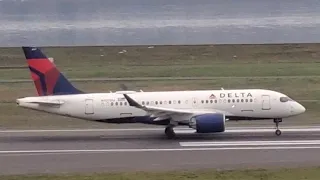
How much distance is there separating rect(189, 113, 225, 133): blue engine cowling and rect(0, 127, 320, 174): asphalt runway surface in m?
0.47

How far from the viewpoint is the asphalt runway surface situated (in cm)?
2767

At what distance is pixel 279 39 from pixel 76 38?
3224 centimetres

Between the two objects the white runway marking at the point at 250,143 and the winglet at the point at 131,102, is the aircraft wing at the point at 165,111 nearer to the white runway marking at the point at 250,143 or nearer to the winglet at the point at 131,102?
the winglet at the point at 131,102

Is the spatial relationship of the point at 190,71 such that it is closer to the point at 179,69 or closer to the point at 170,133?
the point at 179,69

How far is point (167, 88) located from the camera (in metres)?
52.5

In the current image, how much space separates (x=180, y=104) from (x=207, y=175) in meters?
10.6

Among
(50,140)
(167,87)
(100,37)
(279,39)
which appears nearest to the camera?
(50,140)

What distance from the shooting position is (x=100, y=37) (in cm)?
12056

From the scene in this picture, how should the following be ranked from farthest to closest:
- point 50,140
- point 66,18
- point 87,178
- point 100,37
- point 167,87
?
point 66,18, point 100,37, point 167,87, point 50,140, point 87,178

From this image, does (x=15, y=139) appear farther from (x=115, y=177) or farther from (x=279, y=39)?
(x=279, y=39)

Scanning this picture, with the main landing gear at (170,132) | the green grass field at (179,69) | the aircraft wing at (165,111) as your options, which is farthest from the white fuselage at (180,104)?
the green grass field at (179,69)

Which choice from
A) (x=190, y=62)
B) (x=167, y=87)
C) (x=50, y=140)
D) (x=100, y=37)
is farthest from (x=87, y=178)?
(x=100, y=37)

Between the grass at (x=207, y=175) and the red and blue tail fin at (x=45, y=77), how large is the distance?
10722 millimetres

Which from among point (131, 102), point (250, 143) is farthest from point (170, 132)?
point (250, 143)
